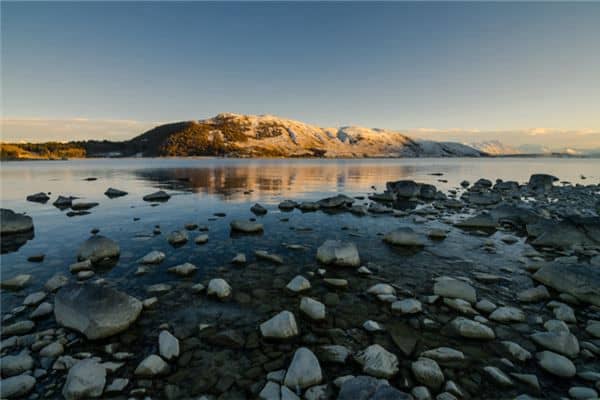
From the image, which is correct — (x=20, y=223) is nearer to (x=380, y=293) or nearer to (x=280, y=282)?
(x=280, y=282)

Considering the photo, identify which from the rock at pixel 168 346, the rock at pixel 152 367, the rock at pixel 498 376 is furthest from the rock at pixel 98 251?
the rock at pixel 498 376

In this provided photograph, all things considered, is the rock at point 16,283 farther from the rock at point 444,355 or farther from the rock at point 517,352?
the rock at point 517,352

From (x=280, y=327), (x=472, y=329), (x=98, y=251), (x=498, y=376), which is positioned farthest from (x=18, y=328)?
(x=472, y=329)

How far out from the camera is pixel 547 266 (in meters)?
9.26

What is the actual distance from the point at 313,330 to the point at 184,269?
5612 mm

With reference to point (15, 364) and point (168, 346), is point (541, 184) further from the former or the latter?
point (15, 364)

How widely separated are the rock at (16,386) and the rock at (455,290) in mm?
9976

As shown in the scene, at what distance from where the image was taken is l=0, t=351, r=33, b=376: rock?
5000 mm

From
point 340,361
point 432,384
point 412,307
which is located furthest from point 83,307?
point 412,307

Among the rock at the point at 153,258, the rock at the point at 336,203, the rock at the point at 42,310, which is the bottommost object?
the rock at the point at 42,310

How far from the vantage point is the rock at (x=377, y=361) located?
16.9 ft

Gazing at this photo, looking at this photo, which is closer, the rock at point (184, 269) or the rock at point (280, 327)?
the rock at point (280, 327)

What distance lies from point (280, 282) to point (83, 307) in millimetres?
5436

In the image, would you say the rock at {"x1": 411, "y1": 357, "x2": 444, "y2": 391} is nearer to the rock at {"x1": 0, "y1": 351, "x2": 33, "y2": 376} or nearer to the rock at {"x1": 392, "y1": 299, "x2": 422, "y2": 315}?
the rock at {"x1": 392, "y1": 299, "x2": 422, "y2": 315}
